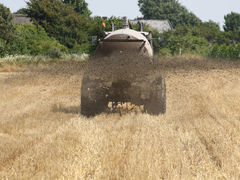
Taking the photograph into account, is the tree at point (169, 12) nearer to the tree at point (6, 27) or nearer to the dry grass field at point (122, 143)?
the tree at point (6, 27)

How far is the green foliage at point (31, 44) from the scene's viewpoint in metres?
30.7

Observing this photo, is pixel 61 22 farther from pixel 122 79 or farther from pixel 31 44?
pixel 122 79

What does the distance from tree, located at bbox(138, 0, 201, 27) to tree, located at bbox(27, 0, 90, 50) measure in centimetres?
4186

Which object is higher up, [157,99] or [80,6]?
[80,6]

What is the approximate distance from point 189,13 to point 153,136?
257 feet

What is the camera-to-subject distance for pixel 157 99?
7590 mm

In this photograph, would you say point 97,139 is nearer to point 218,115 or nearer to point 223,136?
point 223,136

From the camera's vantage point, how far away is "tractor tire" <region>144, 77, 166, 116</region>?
755 cm

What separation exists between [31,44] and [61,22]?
24.9 feet

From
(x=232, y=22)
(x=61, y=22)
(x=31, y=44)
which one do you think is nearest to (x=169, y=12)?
(x=232, y=22)

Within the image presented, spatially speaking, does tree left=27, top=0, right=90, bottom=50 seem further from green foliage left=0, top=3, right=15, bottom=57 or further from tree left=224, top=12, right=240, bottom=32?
tree left=224, top=12, right=240, bottom=32

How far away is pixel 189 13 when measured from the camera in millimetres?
80375

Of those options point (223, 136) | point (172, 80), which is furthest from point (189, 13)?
point (223, 136)

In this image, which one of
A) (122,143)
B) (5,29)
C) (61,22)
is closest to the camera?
(122,143)
